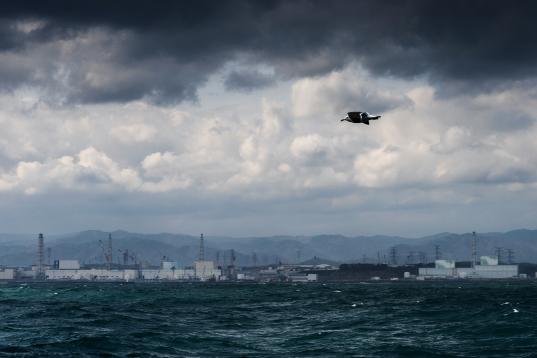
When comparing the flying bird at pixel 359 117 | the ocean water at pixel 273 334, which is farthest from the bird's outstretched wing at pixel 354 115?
the ocean water at pixel 273 334

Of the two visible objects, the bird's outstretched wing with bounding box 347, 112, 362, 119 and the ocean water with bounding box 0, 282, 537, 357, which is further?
the ocean water with bounding box 0, 282, 537, 357

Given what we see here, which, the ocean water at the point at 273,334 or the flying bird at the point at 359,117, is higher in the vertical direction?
the flying bird at the point at 359,117

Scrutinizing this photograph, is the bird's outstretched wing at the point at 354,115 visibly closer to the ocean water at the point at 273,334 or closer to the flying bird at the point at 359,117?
the flying bird at the point at 359,117

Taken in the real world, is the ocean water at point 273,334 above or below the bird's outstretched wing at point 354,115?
below

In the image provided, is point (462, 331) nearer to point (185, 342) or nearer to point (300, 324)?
point (300, 324)

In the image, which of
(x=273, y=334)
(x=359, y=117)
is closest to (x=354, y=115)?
(x=359, y=117)

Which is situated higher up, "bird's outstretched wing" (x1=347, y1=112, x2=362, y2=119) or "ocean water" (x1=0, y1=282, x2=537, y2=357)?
"bird's outstretched wing" (x1=347, y1=112, x2=362, y2=119)

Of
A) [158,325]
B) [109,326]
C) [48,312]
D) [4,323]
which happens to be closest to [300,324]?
[158,325]

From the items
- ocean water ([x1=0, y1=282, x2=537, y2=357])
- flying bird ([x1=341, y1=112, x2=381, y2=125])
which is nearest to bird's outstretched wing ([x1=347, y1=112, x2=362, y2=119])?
flying bird ([x1=341, y1=112, x2=381, y2=125])

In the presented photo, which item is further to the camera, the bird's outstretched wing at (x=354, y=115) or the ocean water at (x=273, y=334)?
the ocean water at (x=273, y=334)

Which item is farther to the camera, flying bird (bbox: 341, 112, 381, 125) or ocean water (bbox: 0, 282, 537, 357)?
ocean water (bbox: 0, 282, 537, 357)

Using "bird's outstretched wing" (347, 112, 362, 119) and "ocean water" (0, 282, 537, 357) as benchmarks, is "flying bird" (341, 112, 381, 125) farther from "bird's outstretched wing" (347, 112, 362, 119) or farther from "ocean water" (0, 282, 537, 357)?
"ocean water" (0, 282, 537, 357)
